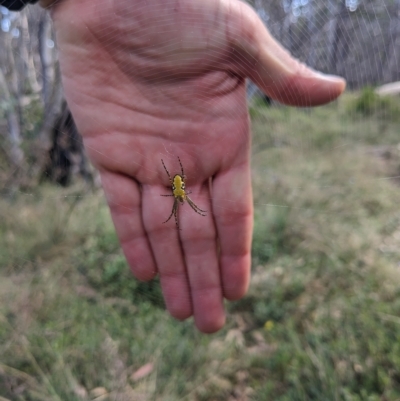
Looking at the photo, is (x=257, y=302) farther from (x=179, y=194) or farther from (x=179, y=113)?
(x=179, y=113)

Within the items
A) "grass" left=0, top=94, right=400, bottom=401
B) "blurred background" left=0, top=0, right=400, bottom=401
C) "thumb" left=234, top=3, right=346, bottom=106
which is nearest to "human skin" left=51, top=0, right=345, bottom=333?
"thumb" left=234, top=3, right=346, bottom=106

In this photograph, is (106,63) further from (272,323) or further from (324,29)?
(272,323)

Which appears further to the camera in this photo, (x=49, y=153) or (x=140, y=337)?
(x=49, y=153)

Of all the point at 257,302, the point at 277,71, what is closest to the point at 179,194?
the point at 277,71

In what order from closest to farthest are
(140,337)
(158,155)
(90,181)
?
(158,155) < (140,337) < (90,181)

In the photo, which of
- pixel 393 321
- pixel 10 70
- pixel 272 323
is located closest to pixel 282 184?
pixel 272 323

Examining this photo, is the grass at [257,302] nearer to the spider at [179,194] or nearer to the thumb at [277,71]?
the thumb at [277,71]

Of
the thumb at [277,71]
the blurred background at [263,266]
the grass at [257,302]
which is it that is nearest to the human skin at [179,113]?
the thumb at [277,71]
